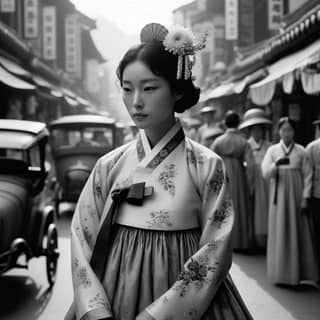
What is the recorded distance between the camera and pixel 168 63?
181 centimetres

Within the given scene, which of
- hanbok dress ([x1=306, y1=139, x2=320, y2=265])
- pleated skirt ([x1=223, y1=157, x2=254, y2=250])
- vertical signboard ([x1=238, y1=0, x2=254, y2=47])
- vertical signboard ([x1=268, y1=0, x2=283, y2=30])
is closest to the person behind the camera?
hanbok dress ([x1=306, y1=139, x2=320, y2=265])

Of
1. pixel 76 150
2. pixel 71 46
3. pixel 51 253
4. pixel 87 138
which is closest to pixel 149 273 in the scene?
pixel 51 253

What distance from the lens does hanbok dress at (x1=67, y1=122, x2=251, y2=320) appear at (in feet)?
5.33

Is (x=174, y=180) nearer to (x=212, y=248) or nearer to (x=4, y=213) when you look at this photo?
(x=212, y=248)

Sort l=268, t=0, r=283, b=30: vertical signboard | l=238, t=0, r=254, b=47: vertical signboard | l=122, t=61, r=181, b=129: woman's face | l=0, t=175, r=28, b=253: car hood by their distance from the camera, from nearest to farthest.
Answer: l=122, t=61, r=181, b=129: woman's face < l=0, t=175, r=28, b=253: car hood < l=268, t=0, r=283, b=30: vertical signboard < l=238, t=0, r=254, b=47: vertical signboard

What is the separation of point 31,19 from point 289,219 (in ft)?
36.7

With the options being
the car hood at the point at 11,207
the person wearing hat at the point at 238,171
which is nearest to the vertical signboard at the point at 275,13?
the person wearing hat at the point at 238,171

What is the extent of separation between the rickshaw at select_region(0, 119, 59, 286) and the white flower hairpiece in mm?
2731

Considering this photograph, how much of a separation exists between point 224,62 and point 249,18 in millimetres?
5182

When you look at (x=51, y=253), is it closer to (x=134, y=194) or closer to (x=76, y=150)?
(x=134, y=194)

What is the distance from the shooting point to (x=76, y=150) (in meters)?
10.1

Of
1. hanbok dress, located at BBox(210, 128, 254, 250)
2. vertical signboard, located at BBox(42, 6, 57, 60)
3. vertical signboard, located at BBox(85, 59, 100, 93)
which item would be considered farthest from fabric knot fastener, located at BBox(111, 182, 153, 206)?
vertical signboard, located at BBox(85, 59, 100, 93)

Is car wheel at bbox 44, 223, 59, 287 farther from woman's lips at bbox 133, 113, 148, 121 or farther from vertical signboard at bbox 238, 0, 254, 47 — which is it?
vertical signboard at bbox 238, 0, 254, 47

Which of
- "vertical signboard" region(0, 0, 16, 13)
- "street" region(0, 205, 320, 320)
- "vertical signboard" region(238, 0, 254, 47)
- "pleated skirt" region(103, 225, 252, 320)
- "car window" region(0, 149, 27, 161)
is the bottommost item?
"street" region(0, 205, 320, 320)
